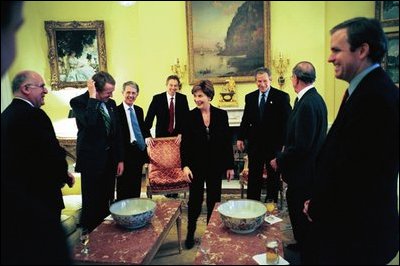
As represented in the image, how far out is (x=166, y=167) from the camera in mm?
3854

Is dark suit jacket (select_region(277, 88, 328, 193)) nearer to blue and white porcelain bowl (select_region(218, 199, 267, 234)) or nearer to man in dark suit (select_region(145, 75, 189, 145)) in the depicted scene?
blue and white porcelain bowl (select_region(218, 199, 267, 234))

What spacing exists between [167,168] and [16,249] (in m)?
3.27

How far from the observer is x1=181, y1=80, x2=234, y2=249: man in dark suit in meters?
2.96

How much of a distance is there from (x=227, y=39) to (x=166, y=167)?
2.33 metres

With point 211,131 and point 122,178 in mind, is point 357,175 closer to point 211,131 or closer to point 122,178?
point 211,131

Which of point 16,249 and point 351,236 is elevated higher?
point 16,249

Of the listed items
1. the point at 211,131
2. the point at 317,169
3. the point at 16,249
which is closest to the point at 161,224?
the point at 211,131

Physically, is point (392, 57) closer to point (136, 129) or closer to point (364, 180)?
point (136, 129)

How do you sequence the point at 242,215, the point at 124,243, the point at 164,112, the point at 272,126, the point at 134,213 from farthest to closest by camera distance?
the point at 164,112
the point at 272,126
the point at 134,213
the point at 242,215
the point at 124,243

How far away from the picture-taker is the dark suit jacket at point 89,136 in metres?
2.78

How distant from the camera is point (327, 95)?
16.4 ft

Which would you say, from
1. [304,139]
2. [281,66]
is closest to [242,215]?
[304,139]

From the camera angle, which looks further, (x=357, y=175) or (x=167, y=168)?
(x=167, y=168)

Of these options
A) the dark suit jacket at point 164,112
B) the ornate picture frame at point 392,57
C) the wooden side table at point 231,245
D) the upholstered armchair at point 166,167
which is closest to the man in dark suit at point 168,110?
the dark suit jacket at point 164,112
